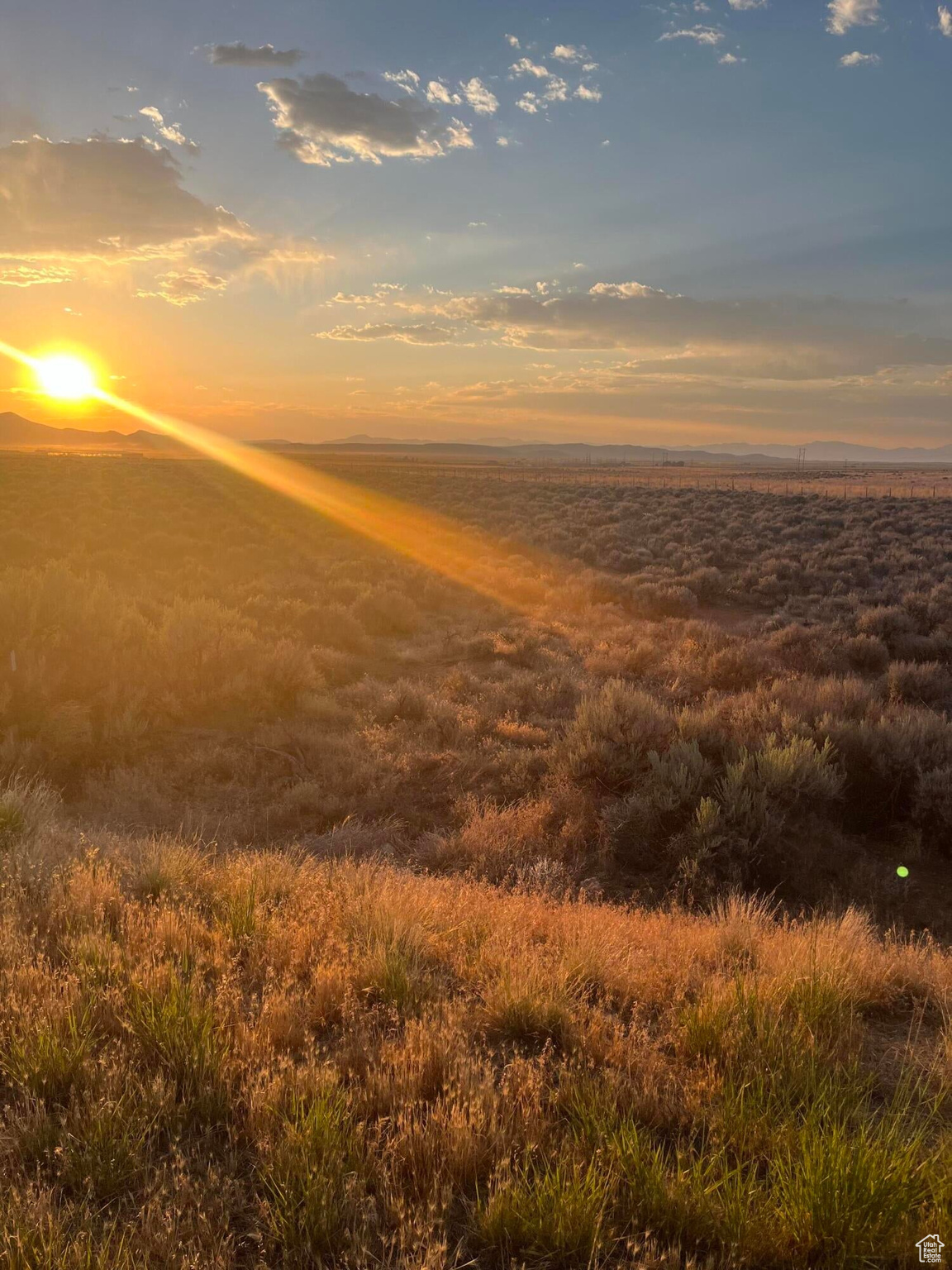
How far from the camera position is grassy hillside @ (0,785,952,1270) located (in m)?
2.40

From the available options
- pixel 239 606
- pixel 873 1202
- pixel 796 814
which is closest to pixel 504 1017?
pixel 873 1202

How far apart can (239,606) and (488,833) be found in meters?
9.28

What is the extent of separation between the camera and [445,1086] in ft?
9.16

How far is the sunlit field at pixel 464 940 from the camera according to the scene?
2471mm

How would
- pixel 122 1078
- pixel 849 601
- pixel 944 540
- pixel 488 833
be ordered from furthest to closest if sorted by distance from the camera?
pixel 944 540
pixel 849 601
pixel 488 833
pixel 122 1078

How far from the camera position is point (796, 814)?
7.18 meters

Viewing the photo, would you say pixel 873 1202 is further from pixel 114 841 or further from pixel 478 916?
pixel 114 841

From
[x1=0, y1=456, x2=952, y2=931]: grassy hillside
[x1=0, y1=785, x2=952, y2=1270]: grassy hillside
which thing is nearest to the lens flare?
[x1=0, y1=456, x2=952, y2=931]: grassy hillside

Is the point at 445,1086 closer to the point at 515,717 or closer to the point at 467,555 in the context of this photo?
the point at 515,717

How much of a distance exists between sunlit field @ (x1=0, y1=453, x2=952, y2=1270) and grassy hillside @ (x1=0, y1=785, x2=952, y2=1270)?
0.06 ft
